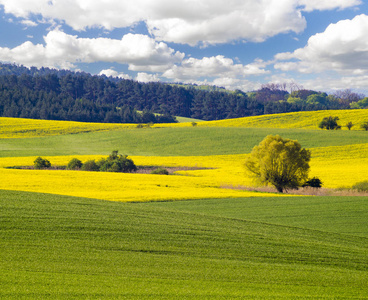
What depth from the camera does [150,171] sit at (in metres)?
45.0

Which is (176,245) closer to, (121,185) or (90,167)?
(121,185)

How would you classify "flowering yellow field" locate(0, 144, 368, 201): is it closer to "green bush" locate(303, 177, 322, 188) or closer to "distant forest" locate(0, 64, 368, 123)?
"green bush" locate(303, 177, 322, 188)

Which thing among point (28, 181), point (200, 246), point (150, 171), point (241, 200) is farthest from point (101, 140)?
point (200, 246)

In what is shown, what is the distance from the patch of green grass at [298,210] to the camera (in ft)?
60.5

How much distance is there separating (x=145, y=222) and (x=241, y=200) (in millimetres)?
12285

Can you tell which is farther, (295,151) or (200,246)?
(295,151)

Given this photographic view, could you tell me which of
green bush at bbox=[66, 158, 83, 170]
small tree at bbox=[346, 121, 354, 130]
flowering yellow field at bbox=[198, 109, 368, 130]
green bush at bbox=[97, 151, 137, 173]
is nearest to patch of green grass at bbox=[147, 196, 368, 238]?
green bush at bbox=[97, 151, 137, 173]

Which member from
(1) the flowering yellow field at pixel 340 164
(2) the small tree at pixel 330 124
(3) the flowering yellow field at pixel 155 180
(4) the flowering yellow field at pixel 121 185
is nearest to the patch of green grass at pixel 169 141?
(1) the flowering yellow field at pixel 340 164

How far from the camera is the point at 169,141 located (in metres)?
72.6

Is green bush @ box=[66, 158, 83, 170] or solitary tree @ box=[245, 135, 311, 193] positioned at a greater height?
solitary tree @ box=[245, 135, 311, 193]

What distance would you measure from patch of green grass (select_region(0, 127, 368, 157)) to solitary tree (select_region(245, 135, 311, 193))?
1111 inches

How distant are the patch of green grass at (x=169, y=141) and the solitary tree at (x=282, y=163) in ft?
92.6

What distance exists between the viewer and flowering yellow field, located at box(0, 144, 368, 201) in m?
27.0

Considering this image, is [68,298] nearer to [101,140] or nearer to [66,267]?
[66,267]
